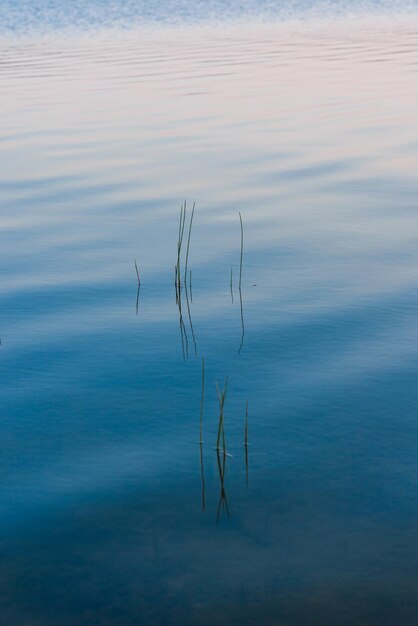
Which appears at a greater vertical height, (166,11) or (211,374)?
(211,374)

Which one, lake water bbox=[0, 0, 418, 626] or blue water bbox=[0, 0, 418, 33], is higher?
lake water bbox=[0, 0, 418, 626]

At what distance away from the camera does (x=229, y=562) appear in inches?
144

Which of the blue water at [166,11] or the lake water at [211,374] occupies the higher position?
the lake water at [211,374]

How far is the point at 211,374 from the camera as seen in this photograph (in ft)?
17.9

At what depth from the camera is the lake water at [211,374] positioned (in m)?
3.59

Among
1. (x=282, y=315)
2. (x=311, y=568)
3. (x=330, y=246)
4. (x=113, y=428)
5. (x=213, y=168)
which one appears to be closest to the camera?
(x=311, y=568)

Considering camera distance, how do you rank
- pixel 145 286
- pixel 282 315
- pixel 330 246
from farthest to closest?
pixel 330 246
pixel 145 286
pixel 282 315

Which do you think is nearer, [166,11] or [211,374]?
[211,374]

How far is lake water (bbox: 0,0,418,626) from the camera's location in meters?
3.59

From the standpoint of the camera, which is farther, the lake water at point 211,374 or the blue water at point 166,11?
the blue water at point 166,11

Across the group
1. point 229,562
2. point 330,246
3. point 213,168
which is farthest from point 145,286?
point 213,168

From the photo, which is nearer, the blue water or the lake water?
the lake water

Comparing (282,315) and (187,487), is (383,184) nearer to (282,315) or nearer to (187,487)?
(282,315)

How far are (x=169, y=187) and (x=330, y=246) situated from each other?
9.28 feet
